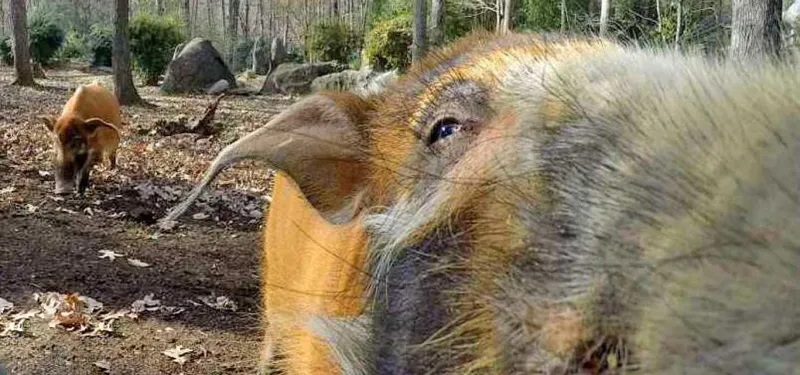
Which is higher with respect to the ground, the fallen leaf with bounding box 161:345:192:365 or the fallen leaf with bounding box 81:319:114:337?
the fallen leaf with bounding box 81:319:114:337

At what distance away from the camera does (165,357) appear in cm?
534

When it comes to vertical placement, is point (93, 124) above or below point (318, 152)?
below

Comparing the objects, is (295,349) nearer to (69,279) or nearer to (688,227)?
(688,227)

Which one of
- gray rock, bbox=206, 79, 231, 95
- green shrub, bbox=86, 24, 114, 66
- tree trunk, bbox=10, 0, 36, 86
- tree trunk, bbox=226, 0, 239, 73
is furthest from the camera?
tree trunk, bbox=226, 0, 239, 73

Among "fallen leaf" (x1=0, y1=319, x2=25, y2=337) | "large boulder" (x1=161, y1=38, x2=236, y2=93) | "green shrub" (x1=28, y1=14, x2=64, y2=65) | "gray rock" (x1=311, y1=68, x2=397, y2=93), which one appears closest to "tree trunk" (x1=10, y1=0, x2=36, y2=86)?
Result: "large boulder" (x1=161, y1=38, x2=236, y2=93)

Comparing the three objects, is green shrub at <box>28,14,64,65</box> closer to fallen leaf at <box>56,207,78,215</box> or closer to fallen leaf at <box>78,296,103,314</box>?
fallen leaf at <box>56,207,78,215</box>

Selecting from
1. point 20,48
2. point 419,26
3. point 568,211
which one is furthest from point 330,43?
point 568,211

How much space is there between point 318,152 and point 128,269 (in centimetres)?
500

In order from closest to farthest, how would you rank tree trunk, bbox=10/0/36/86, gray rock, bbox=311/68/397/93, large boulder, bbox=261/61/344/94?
gray rock, bbox=311/68/397/93
tree trunk, bbox=10/0/36/86
large boulder, bbox=261/61/344/94

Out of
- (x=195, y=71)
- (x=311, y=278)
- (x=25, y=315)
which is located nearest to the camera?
(x=311, y=278)

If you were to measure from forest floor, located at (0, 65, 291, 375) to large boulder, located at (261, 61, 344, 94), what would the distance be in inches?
538

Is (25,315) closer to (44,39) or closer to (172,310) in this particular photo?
(172,310)

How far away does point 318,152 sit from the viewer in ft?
7.20

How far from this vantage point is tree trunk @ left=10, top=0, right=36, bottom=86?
67.2 feet
